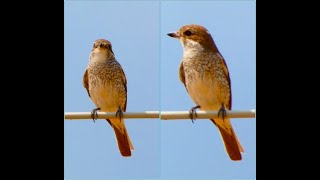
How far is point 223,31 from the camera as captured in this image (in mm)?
3395

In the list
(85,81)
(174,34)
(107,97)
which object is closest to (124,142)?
(107,97)

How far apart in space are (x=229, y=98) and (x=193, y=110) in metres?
0.23

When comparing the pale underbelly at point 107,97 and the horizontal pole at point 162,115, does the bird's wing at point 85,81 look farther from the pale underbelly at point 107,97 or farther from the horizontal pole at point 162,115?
the horizontal pole at point 162,115

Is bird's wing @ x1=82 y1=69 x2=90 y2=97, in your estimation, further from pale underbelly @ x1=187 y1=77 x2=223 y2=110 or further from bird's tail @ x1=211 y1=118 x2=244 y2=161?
bird's tail @ x1=211 y1=118 x2=244 y2=161

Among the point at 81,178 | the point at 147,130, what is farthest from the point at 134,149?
the point at 81,178

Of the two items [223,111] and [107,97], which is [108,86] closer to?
[107,97]

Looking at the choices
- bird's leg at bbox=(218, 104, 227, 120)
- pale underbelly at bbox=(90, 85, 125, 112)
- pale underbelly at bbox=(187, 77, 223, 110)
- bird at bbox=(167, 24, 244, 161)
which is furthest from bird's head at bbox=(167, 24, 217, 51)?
pale underbelly at bbox=(90, 85, 125, 112)

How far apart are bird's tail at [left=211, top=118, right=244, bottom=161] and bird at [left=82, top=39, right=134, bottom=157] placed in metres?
0.58

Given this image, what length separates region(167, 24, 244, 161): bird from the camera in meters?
3.41

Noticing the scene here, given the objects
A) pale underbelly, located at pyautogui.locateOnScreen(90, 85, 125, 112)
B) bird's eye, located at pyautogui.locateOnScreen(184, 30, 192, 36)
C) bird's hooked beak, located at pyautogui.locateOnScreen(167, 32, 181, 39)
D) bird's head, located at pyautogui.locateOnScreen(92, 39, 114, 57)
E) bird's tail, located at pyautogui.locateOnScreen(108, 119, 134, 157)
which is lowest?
bird's tail, located at pyautogui.locateOnScreen(108, 119, 134, 157)

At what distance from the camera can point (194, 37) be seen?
3.43m

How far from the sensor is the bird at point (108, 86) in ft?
11.6

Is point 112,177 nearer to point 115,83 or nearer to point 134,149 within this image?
point 134,149

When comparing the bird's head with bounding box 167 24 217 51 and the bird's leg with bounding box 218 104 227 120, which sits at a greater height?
the bird's head with bounding box 167 24 217 51
